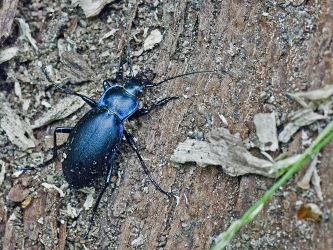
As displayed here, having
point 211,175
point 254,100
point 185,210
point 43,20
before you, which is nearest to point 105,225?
point 185,210

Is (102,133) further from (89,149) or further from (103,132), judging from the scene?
(89,149)

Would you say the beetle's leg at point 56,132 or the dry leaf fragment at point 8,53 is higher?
the dry leaf fragment at point 8,53

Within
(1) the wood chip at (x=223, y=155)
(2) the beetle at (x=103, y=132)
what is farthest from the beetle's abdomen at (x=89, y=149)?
(1) the wood chip at (x=223, y=155)

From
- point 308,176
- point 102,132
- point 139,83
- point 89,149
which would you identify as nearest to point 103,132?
point 102,132

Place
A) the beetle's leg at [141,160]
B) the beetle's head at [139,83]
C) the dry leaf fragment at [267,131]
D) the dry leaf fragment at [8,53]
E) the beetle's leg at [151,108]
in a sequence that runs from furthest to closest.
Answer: the dry leaf fragment at [8,53] < the beetle's head at [139,83] < the beetle's leg at [151,108] < the beetle's leg at [141,160] < the dry leaf fragment at [267,131]

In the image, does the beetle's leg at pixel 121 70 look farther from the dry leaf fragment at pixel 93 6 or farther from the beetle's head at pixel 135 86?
the dry leaf fragment at pixel 93 6

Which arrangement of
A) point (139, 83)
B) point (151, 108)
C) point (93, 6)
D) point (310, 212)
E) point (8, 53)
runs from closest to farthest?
point (310, 212), point (151, 108), point (139, 83), point (93, 6), point (8, 53)

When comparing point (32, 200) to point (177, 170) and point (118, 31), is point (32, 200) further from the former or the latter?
point (118, 31)

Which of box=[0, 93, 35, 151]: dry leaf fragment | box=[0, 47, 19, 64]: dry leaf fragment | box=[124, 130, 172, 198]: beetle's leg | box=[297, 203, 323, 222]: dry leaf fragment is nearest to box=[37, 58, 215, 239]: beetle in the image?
box=[124, 130, 172, 198]: beetle's leg
